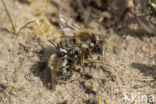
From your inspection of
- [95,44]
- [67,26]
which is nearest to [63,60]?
[95,44]

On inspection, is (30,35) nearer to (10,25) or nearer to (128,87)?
(10,25)

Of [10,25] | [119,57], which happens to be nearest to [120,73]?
[119,57]

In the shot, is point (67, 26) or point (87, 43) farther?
point (67, 26)

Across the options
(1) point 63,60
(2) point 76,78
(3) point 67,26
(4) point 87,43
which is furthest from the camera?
(3) point 67,26

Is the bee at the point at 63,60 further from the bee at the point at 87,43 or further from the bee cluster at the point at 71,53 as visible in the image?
the bee at the point at 87,43

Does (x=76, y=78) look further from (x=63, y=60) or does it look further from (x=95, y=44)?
(x=95, y=44)
